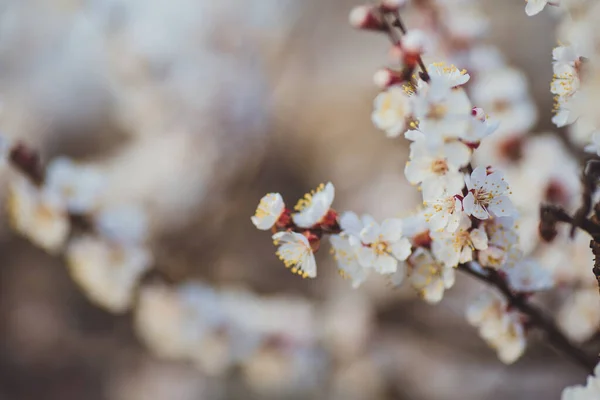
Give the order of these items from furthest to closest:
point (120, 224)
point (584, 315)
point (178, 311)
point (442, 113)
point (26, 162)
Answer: point (178, 311) → point (120, 224) → point (26, 162) → point (584, 315) → point (442, 113)

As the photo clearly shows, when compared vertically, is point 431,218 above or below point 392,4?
below

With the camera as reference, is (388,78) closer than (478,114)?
No

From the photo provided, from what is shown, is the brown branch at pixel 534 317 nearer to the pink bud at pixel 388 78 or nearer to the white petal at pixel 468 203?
the white petal at pixel 468 203

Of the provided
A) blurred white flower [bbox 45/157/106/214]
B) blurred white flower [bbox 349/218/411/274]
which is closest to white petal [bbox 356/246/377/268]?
blurred white flower [bbox 349/218/411/274]

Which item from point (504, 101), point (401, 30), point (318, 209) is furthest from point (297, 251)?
point (504, 101)

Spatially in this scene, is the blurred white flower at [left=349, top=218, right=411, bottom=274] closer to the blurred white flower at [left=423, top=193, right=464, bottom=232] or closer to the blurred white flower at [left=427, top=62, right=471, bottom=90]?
the blurred white flower at [left=423, top=193, right=464, bottom=232]

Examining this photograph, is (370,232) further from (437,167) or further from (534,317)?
(534,317)

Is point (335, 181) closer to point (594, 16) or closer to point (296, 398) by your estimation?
point (296, 398)

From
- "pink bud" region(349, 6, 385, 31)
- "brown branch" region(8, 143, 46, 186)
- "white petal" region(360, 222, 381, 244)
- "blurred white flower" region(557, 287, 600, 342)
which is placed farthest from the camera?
"brown branch" region(8, 143, 46, 186)
